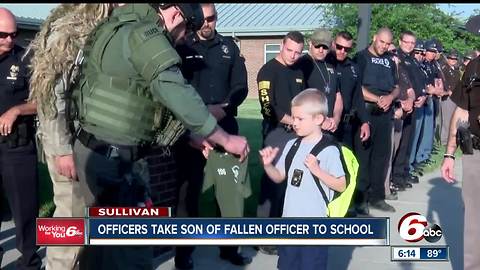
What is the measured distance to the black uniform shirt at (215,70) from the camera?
4.82 meters

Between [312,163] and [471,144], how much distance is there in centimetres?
136

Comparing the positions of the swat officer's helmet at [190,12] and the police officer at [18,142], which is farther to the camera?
the police officer at [18,142]

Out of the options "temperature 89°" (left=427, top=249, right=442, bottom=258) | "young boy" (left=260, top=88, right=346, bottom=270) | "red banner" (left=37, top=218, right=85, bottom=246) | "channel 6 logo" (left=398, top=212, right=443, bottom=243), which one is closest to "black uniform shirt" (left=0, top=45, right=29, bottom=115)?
"red banner" (left=37, top=218, right=85, bottom=246)

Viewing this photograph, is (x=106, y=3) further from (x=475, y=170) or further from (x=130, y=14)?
(x=475, y=170)

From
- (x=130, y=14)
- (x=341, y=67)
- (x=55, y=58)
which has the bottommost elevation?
(x=341, y=67)

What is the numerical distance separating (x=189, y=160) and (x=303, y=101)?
1473 millimetres

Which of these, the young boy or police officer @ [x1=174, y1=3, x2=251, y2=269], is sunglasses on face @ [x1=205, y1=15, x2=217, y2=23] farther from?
the young boy

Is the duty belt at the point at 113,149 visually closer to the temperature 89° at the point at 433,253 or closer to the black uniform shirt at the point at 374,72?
the temperature 89° at the point at 433,253

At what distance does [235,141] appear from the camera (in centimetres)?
318

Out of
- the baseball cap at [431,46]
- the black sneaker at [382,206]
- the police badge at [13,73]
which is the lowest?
the black sneaker at [382,206]

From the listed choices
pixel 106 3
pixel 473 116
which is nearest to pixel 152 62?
pixel 106 3

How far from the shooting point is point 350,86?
637 cm

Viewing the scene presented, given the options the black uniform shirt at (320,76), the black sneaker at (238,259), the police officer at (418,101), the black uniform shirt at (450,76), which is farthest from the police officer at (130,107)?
the black uniform shirt at (450,76)

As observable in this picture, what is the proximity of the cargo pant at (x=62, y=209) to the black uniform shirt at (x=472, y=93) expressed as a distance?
257 cm
